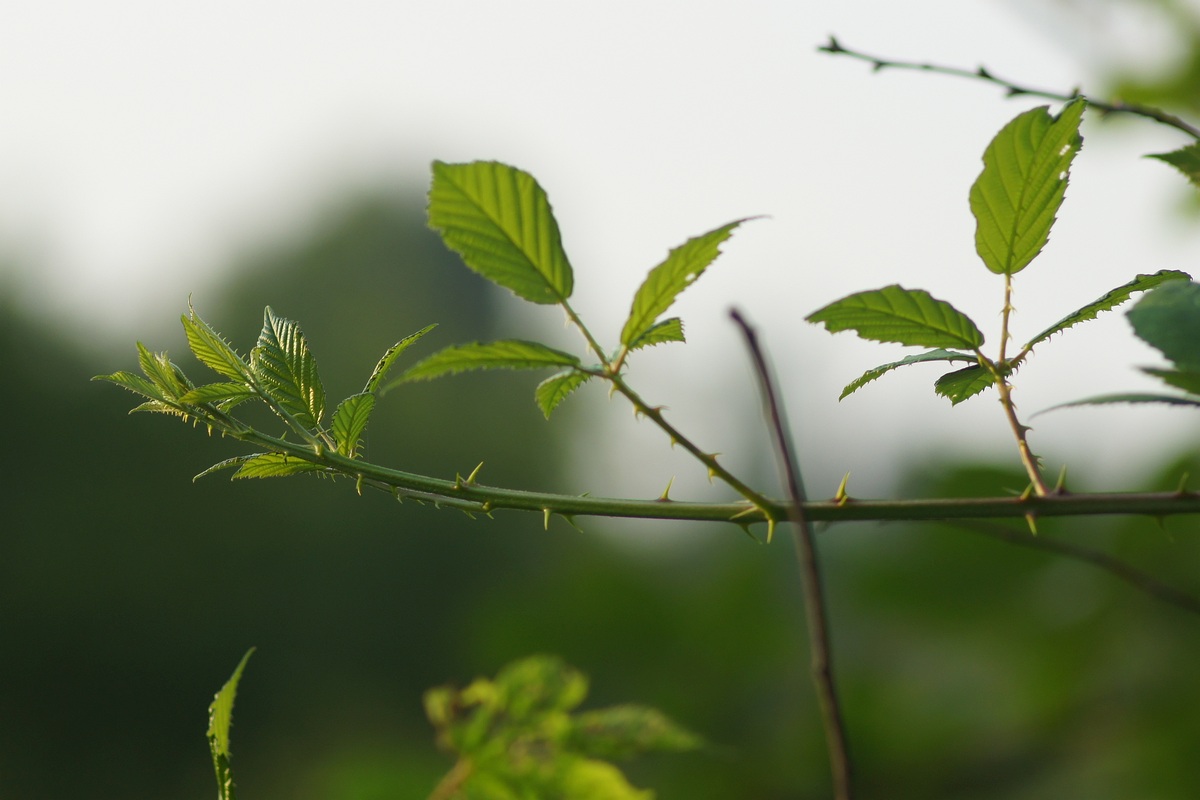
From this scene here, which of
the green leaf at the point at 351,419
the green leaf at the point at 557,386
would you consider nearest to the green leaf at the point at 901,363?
the green leaf at the point at 557,386

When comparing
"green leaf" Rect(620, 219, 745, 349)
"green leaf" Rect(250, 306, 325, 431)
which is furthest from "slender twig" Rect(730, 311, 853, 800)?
"green leaf" Rect(250, 306, 325, 431)

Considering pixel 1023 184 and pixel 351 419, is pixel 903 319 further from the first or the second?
pixel 351 419

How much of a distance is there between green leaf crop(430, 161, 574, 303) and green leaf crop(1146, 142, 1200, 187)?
0.27 m

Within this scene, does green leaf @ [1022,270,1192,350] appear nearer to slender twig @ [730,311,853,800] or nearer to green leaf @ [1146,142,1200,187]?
green leaf @ [1146,142,1200,187]

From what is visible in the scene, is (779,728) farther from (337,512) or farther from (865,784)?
(337,512)

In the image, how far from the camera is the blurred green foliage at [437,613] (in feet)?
3.69

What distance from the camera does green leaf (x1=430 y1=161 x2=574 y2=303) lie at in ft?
1.26

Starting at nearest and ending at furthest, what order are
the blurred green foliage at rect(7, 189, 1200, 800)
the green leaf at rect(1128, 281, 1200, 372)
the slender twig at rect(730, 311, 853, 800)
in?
the slender twig at rect(730, 311, 853, 800) → the green leaf at rect(1128, 281, 1200, 372) → the blurred green foliage at rect(7, 189, 1200, 800)

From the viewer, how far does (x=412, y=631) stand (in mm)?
11328

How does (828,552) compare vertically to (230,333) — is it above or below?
below

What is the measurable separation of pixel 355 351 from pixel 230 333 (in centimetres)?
173

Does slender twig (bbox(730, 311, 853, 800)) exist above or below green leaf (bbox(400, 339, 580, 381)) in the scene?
below

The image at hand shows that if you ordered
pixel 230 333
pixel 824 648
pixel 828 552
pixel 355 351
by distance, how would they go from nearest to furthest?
pixel 824 648 < pixel 828 552 < pixel 230 333 < pixel 355 351

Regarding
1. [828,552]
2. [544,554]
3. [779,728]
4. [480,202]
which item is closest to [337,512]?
[544,554]
